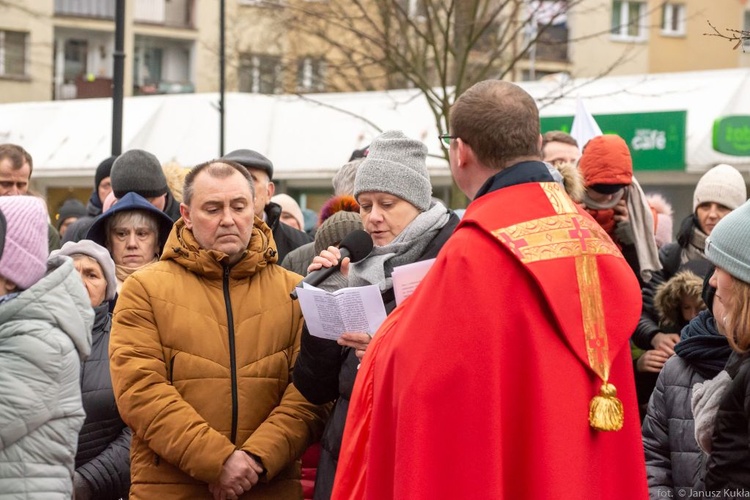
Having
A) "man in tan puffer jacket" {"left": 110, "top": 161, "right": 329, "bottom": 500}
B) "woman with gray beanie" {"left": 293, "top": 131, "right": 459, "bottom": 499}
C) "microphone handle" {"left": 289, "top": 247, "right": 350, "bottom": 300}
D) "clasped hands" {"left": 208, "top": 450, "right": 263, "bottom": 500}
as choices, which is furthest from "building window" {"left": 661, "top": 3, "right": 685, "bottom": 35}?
"clasped hands" {"left": 208, "top": 450, "right": 263, "bottom": 500}

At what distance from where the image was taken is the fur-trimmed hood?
6.59 meters

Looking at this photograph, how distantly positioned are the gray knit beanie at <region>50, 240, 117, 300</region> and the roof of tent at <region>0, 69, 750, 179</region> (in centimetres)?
1324

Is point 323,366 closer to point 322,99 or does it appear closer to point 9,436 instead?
point 9,436

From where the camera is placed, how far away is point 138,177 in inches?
288

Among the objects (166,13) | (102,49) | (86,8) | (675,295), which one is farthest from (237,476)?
(102,49)

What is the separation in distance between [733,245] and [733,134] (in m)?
15.0

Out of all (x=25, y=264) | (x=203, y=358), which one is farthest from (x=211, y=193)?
(x=25, y=264)

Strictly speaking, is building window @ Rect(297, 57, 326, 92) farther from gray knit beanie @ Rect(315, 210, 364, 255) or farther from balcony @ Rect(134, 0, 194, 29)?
balcony @ Rect(134, 0, 194, 29)

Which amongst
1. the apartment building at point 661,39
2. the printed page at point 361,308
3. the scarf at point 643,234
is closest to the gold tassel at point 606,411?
the printed page at point 361,308

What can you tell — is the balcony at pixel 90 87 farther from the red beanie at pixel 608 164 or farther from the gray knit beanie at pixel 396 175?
the gray knit beanie at pixel 396 175

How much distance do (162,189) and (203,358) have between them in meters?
2.34

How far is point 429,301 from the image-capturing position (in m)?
3.84

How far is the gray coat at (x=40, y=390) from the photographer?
422cm

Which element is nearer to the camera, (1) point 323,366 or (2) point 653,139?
(1) point 323,366
